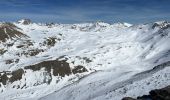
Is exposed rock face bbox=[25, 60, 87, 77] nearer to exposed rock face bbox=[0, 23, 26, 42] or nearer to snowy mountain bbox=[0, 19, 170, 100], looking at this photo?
snowy mountain bbox=[0, 19, 170, 100]

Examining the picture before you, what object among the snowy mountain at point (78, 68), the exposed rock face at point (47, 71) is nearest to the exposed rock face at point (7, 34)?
the snowy mountain at point (78, 68)

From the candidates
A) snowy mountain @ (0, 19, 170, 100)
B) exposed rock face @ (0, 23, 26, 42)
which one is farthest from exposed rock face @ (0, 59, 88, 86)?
exposed rock face @ (0, 23, 26, 42)

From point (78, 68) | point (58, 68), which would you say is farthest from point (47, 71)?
point (78, 68)

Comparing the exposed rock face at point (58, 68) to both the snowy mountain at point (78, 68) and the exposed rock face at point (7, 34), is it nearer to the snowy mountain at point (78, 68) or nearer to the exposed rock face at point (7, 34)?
the snowy mountain at point (78, 68)

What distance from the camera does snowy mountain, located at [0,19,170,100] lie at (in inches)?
2092

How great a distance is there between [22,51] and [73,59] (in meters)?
27.0

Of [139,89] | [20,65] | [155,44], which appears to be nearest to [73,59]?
[20,65]

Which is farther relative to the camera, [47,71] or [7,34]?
[7,34]

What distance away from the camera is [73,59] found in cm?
10644

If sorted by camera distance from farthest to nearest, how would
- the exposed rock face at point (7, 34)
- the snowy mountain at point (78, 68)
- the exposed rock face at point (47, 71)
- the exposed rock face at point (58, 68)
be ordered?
1. the exposed rock face at point (7, 34)
2. the exposed rock face at point (58, 68)
3. the exposed rock face at point (47, 71)
4. the snowy mountain at point (78, 68)

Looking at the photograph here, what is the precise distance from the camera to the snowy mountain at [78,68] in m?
53.1

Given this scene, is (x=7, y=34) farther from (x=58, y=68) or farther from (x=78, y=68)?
(x=78, y=68)

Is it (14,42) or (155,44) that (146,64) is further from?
(14,42)

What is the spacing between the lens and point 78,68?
9888 cm
